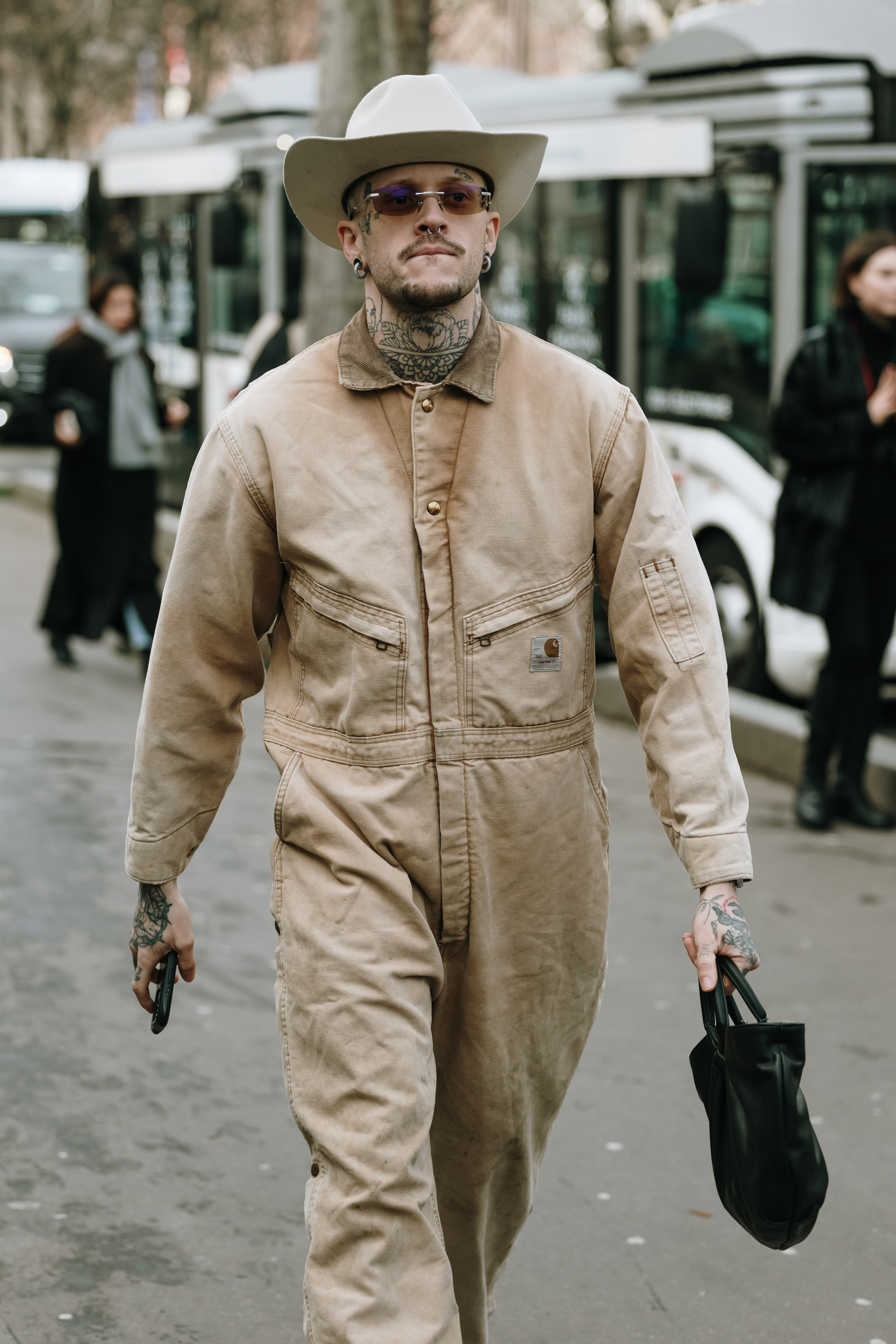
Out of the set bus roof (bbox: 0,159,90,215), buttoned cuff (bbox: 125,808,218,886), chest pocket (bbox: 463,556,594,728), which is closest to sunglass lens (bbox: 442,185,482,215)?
chest pocket (bbox: 463,556,594,728)

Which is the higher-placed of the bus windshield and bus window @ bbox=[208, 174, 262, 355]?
bus window @ bbox=[208, 174, 262, 355]

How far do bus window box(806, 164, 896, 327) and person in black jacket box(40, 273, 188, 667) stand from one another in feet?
10.0

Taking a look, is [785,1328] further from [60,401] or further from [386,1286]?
[60,401]

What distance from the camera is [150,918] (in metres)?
2.97

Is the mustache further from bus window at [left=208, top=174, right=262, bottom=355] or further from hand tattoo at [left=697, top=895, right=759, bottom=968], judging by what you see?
bus window at [left=208, top=174, right=262, bottom=355]

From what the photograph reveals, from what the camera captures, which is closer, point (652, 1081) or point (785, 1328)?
point (785, 1328)

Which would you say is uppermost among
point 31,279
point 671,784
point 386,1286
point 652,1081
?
point 671,784

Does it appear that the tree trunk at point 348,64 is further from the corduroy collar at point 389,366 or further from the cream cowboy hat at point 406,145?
the corduroy collar at point 389,366

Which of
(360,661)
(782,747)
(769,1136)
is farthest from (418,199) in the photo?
(782,747)

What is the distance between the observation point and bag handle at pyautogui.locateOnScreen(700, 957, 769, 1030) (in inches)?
103

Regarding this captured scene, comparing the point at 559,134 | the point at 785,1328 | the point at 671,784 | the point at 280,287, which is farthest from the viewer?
the point at 280,287

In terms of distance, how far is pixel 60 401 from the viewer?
31.4 feet

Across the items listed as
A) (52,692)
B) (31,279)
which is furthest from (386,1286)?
(31,279)

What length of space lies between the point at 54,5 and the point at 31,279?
1142 centimetres
